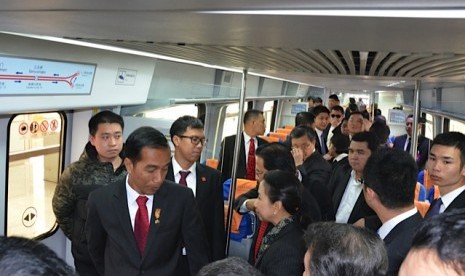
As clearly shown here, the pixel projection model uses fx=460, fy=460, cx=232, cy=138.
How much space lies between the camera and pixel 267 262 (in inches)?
90.8

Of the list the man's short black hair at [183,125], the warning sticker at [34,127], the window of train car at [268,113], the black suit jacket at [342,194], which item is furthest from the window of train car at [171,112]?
the window of train car at [268,113]

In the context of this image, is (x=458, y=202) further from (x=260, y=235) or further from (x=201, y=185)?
(x=201, y=185)

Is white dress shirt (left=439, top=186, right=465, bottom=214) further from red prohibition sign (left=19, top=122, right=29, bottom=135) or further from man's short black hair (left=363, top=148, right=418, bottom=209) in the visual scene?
red prohibition sign (left=19, top=122, right=29, bottom=135)

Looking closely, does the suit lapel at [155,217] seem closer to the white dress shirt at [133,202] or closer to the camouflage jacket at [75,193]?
the white dress shirt at [133,202]

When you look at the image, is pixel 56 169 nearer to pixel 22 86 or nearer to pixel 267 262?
pixel 22 86

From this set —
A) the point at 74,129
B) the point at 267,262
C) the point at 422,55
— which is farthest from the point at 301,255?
the point at 74,129

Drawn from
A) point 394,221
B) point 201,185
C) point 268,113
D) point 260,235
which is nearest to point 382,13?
point 394,221

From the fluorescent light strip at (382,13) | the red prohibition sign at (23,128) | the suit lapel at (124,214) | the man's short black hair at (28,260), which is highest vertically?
the fluorescent light strip at (382,13)

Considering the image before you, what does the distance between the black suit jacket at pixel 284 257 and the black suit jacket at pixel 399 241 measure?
42 centimetres

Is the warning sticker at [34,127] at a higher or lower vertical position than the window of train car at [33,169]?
higher

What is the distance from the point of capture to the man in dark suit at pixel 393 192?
237 centimetres

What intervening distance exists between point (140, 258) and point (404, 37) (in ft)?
5.64

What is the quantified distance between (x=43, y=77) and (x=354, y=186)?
8.20ft

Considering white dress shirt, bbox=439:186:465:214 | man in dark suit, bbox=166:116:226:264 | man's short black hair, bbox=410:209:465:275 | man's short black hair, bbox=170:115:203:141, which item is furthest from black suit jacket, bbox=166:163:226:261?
man's short black hair, bbox=410:209:465:275
